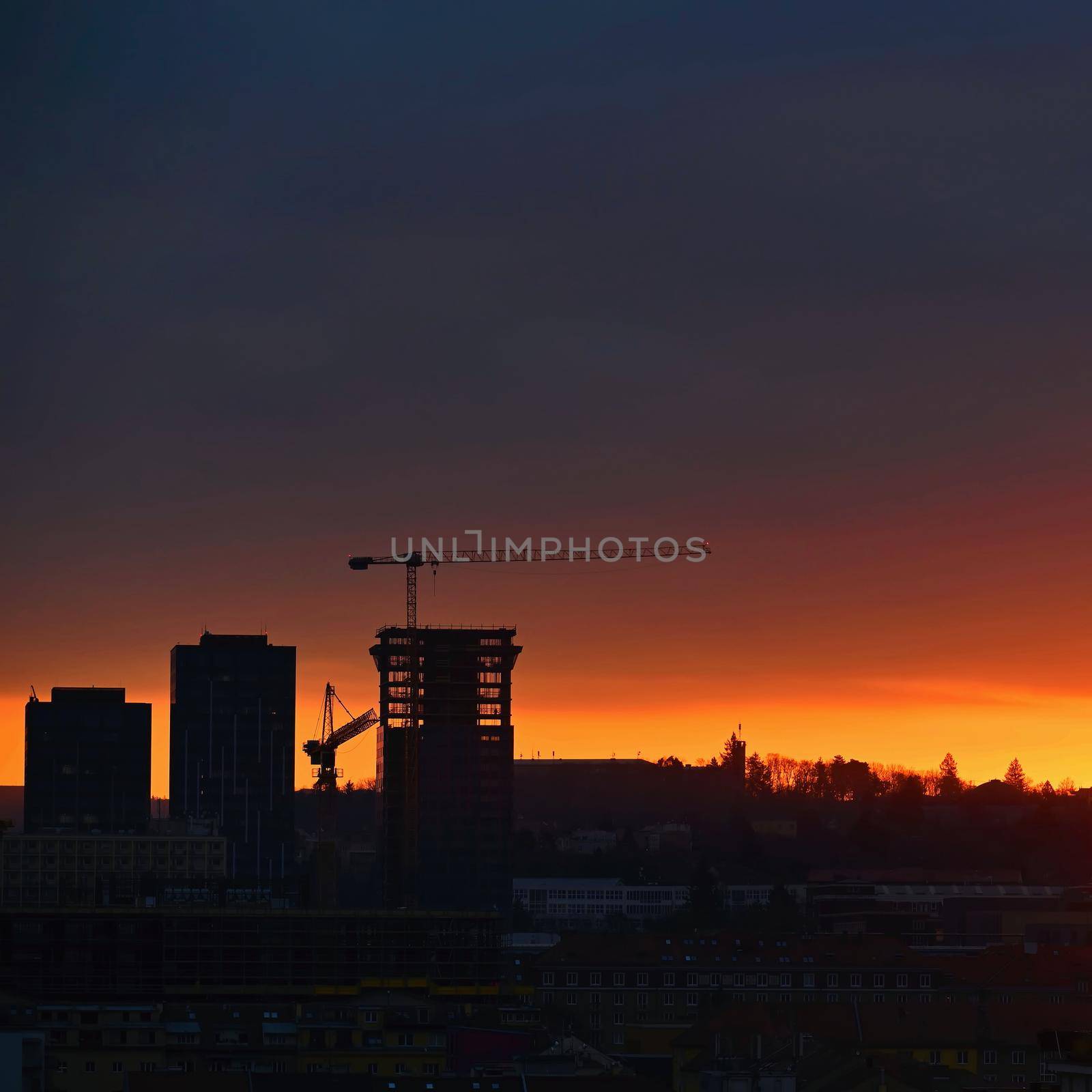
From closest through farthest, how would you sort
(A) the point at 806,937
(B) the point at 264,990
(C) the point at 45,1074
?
1. (C) the point at 45,1074
2. (B) the point at 264,990
3. (A) the point at 806,937

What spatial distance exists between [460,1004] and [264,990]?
55.3ft

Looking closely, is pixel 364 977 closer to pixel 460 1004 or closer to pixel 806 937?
pixel 460 1004

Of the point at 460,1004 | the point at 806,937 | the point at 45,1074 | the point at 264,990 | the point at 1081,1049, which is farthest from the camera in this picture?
the point at 806,937

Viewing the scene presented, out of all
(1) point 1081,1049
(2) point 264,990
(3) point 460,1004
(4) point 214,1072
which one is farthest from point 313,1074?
(1) point 1081,1049

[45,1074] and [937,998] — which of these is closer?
[45,1074]

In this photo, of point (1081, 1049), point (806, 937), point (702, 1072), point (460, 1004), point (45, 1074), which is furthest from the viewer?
point (806, 937)

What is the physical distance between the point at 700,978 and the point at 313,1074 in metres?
63.6

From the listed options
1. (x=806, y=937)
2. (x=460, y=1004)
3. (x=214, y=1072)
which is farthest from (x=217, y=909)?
(x=214, y=1072)

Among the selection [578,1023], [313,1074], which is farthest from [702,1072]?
[578,1023]

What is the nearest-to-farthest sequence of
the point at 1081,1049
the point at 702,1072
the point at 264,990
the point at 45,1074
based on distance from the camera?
the point at 1081,1049, the point at 45,1074, the point at 702,1072, the point at 264,990

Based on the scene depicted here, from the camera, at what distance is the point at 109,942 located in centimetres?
16038

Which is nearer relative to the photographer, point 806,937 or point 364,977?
point 364,977

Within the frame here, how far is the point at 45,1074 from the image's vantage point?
341 feet

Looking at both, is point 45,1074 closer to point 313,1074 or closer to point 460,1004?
point 313,1074
